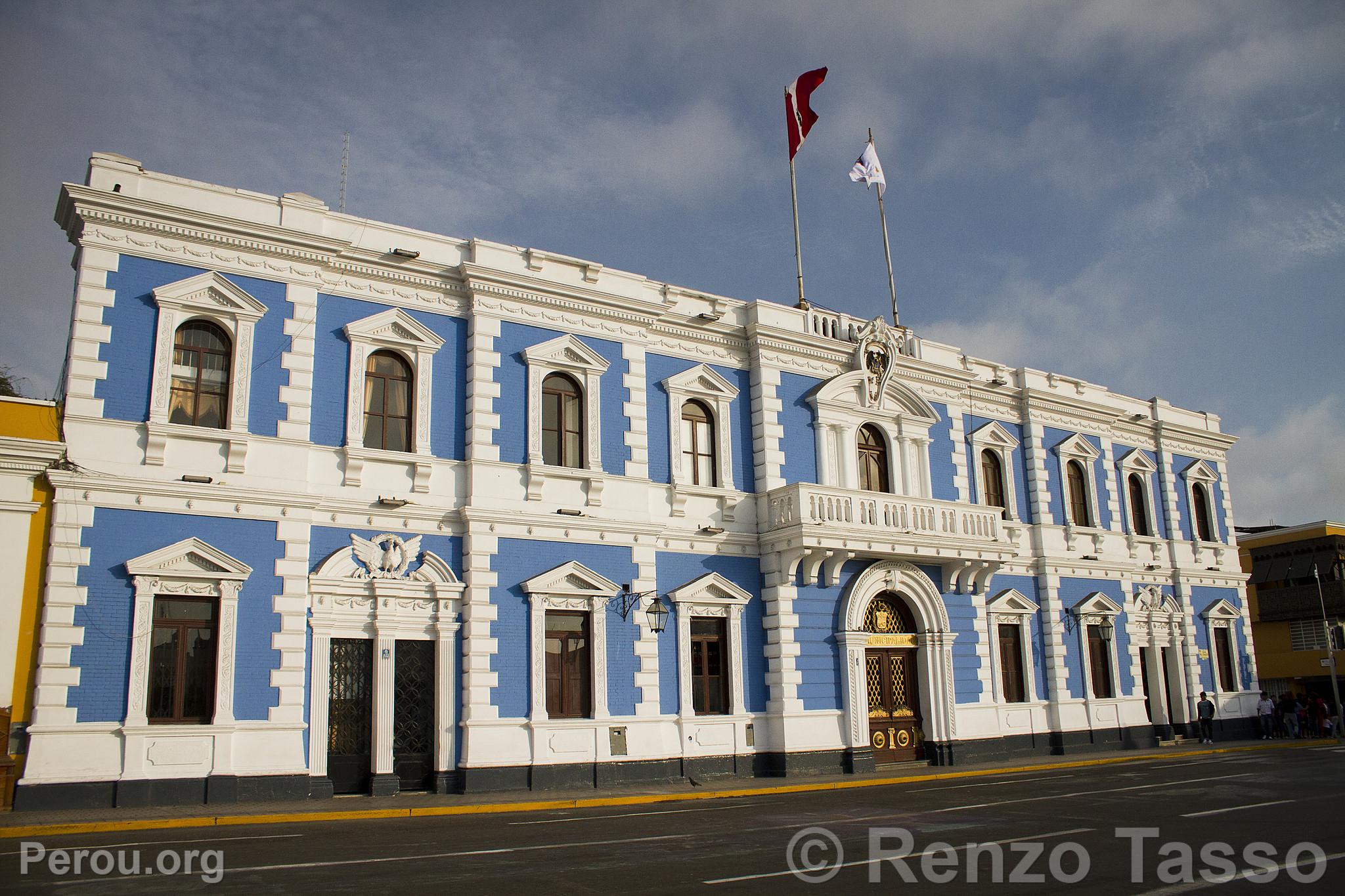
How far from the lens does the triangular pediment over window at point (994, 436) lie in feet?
94.8

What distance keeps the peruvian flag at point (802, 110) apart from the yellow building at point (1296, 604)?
29686 millimetres

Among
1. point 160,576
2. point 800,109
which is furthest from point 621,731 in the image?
point 800,109

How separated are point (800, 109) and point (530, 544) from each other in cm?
1436

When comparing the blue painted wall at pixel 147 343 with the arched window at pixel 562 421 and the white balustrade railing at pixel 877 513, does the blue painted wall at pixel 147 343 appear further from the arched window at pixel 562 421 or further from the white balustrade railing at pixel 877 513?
the white balustrade railing at pixel 877 513

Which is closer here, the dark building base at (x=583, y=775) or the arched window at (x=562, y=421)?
the dark building base at (x=583, y=775)

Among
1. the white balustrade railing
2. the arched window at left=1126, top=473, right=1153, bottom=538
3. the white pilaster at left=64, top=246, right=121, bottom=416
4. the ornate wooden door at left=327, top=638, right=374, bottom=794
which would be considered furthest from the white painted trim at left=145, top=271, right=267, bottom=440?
the arched window at left=1126, top=473, right=1153, bottom=538

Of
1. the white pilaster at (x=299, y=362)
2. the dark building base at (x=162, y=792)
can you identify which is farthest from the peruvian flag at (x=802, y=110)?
the dark building base at (x=162, y=792)

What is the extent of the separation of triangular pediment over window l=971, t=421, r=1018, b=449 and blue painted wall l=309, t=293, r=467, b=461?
1492 centimetres

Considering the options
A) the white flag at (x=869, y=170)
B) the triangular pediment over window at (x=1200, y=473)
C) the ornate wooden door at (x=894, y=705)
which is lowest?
the ornate wooden door at (x=894, y=705)

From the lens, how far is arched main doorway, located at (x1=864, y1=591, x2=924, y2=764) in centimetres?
2434

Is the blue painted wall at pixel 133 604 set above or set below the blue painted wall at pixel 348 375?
below

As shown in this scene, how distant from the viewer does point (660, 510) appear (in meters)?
22.5

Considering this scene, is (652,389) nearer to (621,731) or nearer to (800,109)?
(621,731)

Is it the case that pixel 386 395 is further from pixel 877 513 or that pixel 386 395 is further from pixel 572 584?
pixel 877 513
